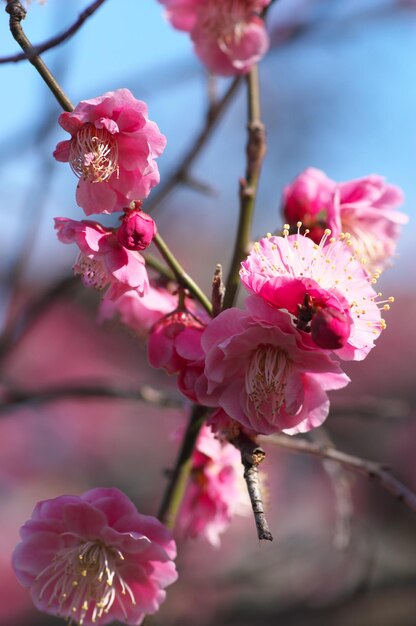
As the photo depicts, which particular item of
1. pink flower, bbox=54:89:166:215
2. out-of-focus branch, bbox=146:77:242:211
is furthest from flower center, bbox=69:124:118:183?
out-of-focus branch, bbox=146:77:242:211

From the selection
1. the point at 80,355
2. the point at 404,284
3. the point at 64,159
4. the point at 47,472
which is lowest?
the point at 47,472

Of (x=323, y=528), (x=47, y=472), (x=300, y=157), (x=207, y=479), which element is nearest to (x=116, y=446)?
(x=47, y=472)

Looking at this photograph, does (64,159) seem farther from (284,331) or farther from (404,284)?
(404,284)

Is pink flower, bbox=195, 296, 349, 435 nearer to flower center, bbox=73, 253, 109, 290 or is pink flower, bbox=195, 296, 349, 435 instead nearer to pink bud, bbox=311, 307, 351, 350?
pink bud, bbox=311, 307, 351, 350

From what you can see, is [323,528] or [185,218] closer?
[323,528]

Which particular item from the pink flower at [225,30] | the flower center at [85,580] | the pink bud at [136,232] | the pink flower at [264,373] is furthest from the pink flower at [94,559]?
the pink flower at [225,30]

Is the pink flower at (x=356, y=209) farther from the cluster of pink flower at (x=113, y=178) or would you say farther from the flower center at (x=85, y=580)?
the flower center at (x=85, y=580)

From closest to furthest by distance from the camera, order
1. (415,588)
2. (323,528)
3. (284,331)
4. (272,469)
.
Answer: (284,331)
(415,588)
(323,528)
(272,469)
